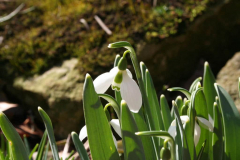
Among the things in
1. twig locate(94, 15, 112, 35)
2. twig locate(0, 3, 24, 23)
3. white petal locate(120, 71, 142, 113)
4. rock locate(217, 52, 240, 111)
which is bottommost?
rock locate(217, 52, 240, 111)

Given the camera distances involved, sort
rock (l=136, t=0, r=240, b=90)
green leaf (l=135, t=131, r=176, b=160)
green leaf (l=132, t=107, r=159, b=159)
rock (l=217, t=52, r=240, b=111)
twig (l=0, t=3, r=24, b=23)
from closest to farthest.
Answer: green leaf (l=135, t=131, r=176, b=160)
green leaf (l=132, t=107, r=159, b=159)
rock (l=217, t=52, r=240, b=111)
rock (l=136, t=0, r=240, b=90)
twig (l=0, t=3, r=24, b=23)

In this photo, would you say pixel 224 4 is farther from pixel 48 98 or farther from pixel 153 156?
pixel 153 156

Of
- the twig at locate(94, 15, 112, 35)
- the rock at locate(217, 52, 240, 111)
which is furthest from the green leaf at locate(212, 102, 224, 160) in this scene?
the twig at locate(94, 15, 112, 35)

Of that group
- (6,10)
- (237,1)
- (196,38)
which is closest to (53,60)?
(6,10)

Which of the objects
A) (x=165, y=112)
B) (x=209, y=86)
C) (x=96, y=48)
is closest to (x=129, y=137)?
(x=165, y=112)

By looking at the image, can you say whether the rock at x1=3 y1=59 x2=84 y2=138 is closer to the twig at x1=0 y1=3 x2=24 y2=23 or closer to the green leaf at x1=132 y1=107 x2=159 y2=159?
the twig at x1=0 y1=3 x2=24 y2=23

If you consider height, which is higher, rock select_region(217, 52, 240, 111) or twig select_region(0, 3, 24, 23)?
twig select_region(0, 3, 24, 23)
